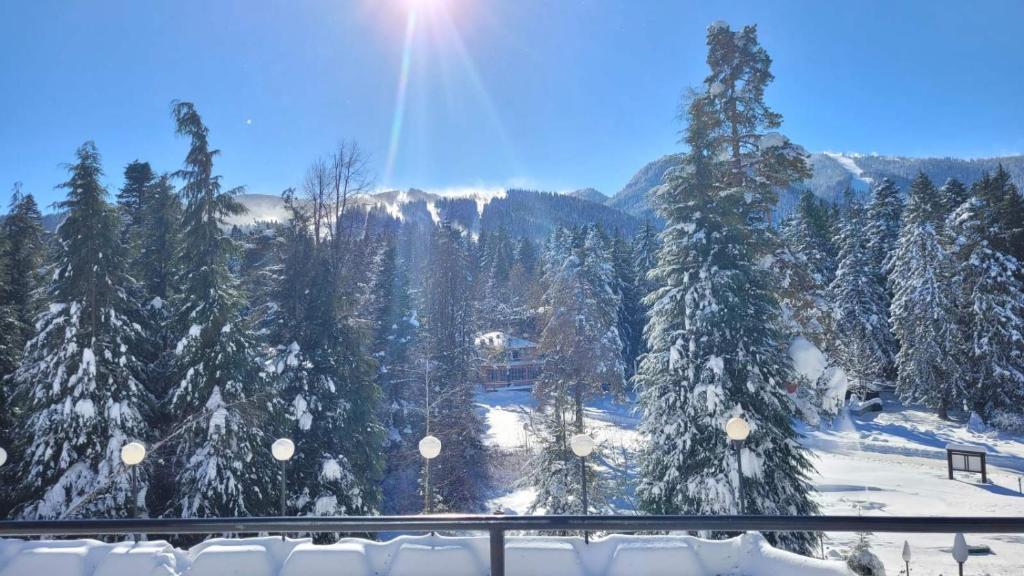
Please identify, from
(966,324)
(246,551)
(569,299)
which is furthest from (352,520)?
(966,324)

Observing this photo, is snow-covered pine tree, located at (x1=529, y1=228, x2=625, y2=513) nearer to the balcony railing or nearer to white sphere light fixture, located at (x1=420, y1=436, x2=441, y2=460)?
white sphere light fixture, located at (x1=420, y1=436, x2=441, y2=460)

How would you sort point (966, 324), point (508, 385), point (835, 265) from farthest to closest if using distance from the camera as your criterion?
point (508, 385) < point (835, 265) < point (966, 324)

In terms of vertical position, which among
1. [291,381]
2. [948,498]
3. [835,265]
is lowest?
[948,498]

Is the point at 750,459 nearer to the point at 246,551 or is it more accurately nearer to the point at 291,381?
the point at 246,551

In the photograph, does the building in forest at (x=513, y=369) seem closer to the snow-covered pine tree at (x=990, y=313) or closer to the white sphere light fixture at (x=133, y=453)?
the snow-covered pine tree at (x=990, y=313)

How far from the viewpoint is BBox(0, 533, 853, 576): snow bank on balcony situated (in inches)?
133

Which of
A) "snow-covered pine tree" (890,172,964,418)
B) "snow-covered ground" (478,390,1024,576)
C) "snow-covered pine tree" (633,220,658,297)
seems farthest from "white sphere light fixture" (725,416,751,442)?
"snow-covered pine tree" (633,220,658,297)

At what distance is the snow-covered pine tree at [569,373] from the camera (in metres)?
14.9

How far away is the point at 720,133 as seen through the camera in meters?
12.9

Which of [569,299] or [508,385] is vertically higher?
[569,299]

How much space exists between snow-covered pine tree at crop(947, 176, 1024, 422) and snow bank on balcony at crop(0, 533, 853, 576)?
3079cm

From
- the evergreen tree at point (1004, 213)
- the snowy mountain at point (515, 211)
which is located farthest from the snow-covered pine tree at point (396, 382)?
the snowy mountain at point (515, 211)

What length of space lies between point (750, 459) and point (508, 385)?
36806mm

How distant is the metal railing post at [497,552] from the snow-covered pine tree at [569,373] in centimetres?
1232
